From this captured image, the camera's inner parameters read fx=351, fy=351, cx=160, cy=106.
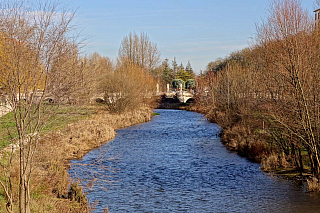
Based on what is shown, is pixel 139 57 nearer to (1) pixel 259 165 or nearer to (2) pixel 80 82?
(1) pixel 259 165

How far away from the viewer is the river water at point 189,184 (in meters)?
10.2

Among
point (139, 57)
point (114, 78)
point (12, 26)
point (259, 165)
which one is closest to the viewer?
point (12, 26)

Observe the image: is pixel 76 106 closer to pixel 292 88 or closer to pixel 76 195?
pixel 76 195

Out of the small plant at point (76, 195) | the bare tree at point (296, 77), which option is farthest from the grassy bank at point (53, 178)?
the bare tree at point (296, 77)

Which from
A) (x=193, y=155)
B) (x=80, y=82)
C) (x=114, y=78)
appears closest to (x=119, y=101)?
(x=114, y=78)

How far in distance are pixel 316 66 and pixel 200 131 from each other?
16.8 m

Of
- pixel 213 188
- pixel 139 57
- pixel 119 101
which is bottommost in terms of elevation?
pixel 213 188

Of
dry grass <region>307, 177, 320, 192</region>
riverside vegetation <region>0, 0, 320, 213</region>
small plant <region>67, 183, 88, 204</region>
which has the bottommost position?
dry grass <region>307, 177, 320, 192</region>

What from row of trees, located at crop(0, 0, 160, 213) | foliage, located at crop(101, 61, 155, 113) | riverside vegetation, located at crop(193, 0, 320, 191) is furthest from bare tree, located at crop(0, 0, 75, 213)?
foliage, located at crop(101, 61, 155, 113)

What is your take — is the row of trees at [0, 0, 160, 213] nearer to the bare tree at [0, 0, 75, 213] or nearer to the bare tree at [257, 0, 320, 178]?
the bare tree at [0, 0, 75, 213]

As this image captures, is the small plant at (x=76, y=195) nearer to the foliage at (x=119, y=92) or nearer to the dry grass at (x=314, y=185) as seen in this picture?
the dry grass at (x=314, y=185)

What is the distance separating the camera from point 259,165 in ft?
49.5

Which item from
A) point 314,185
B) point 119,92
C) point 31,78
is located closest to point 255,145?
point 314,185

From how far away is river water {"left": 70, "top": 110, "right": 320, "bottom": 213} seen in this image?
1016cm
